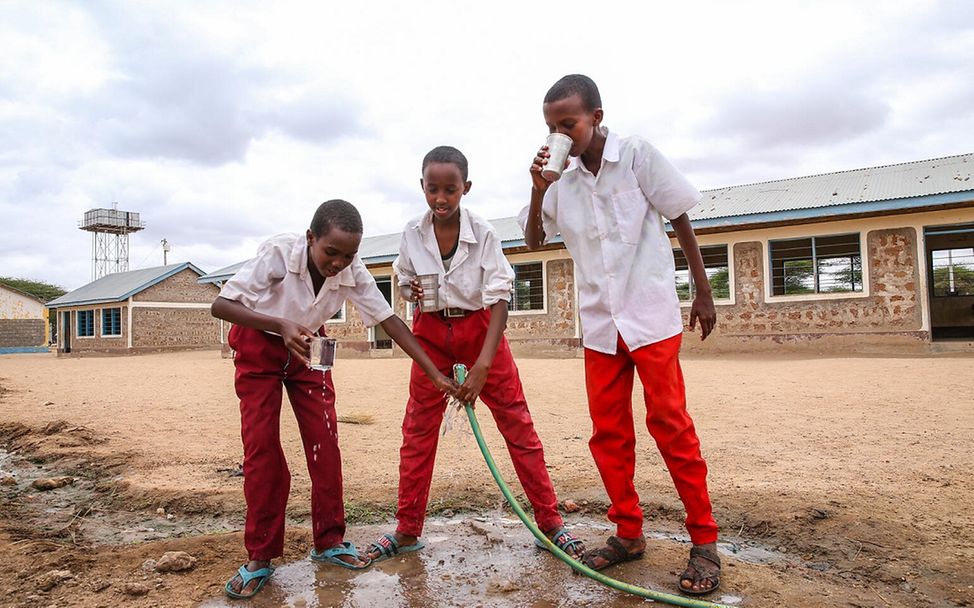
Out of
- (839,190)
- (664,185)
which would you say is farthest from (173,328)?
(664,185)

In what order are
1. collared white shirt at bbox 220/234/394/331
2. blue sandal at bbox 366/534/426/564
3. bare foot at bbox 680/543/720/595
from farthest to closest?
blue sandal at bbox 366/534/426/564
collared white shirt at bbox 220/234/394/331
bare foot at bbox 680/543/720/595

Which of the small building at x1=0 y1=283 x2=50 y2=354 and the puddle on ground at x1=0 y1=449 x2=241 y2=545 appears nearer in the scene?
the puddle on ground at x1=0 y1=449 x2=241 y2=545

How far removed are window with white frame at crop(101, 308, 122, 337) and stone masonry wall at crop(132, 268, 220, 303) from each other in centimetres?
124

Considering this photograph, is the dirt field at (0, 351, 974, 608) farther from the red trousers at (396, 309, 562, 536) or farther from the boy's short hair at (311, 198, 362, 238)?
the boy's short hair at (311, 198, 362, 238)

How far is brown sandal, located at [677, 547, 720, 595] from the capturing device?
2095 millimetres

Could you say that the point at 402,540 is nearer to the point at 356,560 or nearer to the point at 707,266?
the point at 356,560

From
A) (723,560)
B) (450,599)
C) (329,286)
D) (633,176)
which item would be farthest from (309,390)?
(723,560)

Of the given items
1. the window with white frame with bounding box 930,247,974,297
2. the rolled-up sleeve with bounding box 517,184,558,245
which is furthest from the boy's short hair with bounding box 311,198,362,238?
the window with white frame with bounding box 930,247,974,297

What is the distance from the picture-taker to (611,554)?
238 cm

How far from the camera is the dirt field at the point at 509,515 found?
2.23 m

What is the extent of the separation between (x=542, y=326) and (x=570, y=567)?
11.9m

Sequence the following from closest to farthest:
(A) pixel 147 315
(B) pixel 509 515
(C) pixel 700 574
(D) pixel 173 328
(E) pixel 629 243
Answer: (C) pixel 700 574
(E) pixel 629 243
(B) pixel 509 515
(A) pixel 147 315
(D) pixel 173 328

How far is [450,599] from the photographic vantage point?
2.17 metres

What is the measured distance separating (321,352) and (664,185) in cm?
138
